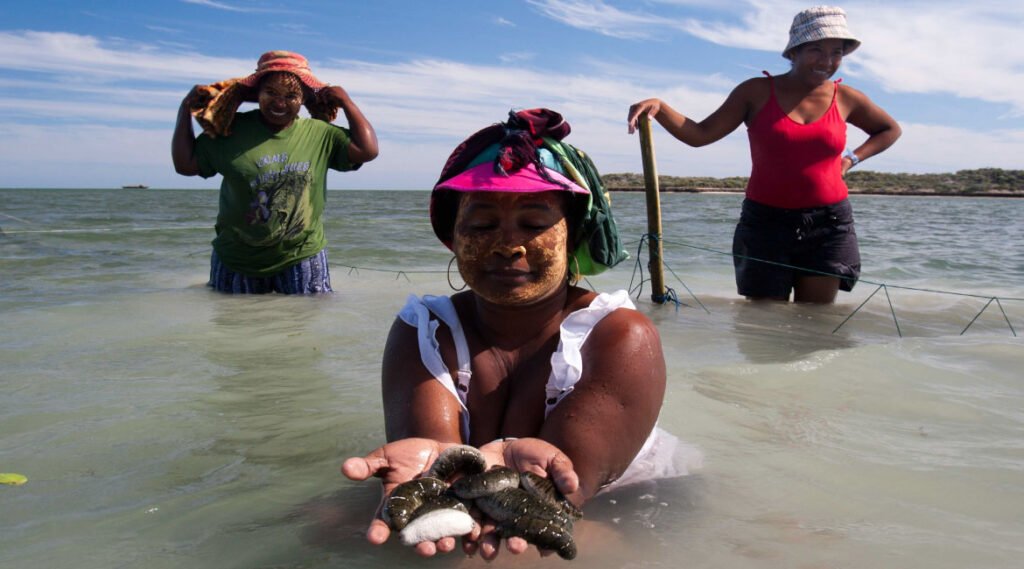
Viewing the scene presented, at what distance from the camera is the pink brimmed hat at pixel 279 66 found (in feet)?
19.2

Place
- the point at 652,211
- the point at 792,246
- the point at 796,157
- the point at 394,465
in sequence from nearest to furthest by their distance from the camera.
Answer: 1. the point at 394,465
2. the point at 796,157
3. the point at 792,246
4. the point at 652,211

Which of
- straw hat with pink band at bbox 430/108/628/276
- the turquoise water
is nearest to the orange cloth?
the turquoise water

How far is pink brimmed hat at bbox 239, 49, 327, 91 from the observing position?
230 inches

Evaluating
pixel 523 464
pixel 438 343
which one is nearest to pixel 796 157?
pixel 438 343

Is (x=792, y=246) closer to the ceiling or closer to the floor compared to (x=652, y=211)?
closer to the floor

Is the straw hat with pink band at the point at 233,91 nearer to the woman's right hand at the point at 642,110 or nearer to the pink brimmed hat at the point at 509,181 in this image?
the woman's right hand at the point at 642,110

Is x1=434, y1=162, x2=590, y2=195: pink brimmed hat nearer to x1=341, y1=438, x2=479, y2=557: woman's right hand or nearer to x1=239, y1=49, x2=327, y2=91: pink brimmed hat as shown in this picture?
x1=341, y1=438, x2=479, y2=557: woman's right hand

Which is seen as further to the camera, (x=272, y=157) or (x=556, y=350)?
(x=272, y=157)

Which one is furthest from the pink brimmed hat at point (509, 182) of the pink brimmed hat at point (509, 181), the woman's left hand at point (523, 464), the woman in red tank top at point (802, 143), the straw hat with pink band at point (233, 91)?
the straw hat with pink band at point (233, 91)

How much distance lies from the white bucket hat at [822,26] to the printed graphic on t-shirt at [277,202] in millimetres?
3571

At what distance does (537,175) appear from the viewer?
7.59 ft

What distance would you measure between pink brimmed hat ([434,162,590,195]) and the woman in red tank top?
2923mm

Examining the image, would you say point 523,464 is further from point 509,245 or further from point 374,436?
point 374,436

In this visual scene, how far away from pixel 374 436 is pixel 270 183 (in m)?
3.35
